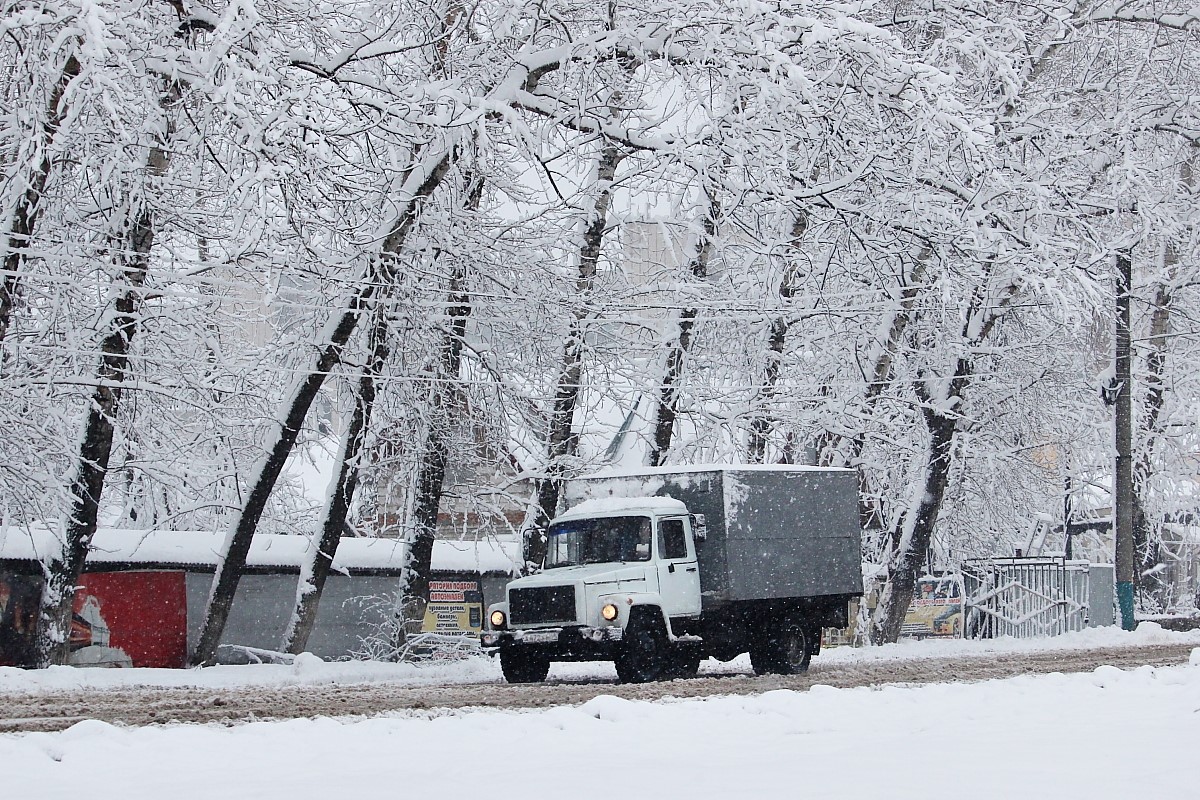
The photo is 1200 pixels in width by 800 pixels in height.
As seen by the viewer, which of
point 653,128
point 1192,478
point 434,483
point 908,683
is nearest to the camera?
point 653,128

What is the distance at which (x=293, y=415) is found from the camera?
21234mm

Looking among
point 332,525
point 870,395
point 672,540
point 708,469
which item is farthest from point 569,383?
point 870,395

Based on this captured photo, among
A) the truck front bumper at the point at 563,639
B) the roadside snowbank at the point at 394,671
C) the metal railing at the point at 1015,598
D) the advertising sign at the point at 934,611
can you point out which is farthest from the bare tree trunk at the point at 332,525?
the metal railing at the point at 1015,598

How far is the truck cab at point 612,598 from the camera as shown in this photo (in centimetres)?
1878

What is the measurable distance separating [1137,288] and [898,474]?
298 inches

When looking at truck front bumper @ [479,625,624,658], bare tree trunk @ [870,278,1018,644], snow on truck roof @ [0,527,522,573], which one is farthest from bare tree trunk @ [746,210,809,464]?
truck front bumper @ [479,625,624,658]

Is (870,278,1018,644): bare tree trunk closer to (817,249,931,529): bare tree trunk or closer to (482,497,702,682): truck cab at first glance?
(817,249,931,529): bare tree trunk

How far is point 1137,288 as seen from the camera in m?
36.3

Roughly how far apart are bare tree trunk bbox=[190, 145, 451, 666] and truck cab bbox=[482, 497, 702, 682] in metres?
3.87

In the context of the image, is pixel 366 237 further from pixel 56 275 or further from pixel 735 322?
pixel 735 322

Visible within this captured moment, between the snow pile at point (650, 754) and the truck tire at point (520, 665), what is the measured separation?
6.57 metres

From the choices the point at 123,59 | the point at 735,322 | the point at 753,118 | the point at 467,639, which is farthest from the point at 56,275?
the point at 735,322

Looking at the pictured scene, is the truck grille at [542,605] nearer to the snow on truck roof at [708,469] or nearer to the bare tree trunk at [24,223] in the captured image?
the snow on truck roof at [708,469]

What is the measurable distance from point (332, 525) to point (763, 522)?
698cm
